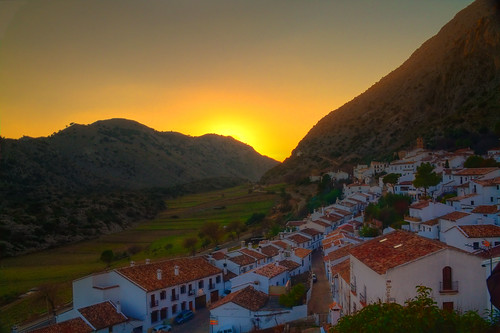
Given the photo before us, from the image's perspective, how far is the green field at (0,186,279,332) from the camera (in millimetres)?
29375

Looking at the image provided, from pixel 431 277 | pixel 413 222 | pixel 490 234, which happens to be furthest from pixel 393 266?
pixel 413 222

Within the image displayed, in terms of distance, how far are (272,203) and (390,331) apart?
57.6 m

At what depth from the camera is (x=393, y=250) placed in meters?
14.9

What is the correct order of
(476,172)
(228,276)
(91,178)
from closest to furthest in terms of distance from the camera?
(228,276)
(476,172)
(91,178)

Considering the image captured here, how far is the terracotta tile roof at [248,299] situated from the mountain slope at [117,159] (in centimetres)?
5286

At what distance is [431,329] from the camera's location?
803 cm

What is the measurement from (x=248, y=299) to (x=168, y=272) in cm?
770

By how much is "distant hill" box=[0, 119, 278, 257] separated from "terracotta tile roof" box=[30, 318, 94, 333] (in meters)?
26.5

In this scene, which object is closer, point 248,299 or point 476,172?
point 248,299

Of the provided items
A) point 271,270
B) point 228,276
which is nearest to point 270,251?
point 228,276

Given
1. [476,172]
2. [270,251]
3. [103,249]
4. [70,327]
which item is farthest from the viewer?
[103,249]

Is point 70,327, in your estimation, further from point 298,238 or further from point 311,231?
point 311,231

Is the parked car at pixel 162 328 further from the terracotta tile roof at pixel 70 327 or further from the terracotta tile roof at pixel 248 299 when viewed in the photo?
the terracotta tile roof at pixel 70 327

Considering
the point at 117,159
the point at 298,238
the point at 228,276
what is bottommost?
the point at 228,276
